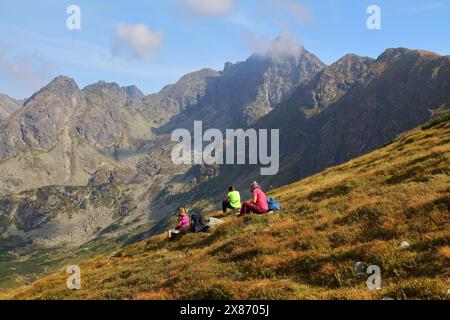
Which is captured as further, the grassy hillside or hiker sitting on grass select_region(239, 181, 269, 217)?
hiker sitting on grass select_region(239, 181, 269, 217)

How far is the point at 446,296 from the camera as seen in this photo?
10.3 m

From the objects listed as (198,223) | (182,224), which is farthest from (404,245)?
(182,224)

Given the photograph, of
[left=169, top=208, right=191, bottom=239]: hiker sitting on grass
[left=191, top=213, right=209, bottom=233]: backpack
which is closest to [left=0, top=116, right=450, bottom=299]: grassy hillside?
[left=191, top=213, right=209, bottom=233]: backpack

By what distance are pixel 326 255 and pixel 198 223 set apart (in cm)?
1493

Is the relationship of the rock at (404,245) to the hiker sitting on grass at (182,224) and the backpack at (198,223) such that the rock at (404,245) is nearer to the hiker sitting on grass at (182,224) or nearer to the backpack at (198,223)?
the backpack at (198,223)

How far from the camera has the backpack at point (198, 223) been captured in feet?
94.6

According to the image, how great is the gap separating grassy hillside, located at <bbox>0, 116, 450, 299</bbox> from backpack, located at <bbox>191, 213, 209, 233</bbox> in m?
2.61

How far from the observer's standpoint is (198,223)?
95.9 ft

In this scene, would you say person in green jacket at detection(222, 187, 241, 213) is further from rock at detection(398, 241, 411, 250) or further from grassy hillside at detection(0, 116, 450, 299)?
rock at detection(398, 241, 411, 250)

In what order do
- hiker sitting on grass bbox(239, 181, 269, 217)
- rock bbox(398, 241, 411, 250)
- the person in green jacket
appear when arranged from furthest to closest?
the person in green jacket → hiker sitting on grass bbox(239, 181, 269, 217) → rock bbox(398, 241, 411, 250)

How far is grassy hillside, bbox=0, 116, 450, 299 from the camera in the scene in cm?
1267

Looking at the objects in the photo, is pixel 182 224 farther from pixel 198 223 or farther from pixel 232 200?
pixel 232 200

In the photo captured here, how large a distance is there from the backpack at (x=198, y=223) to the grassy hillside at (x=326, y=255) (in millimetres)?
2610
